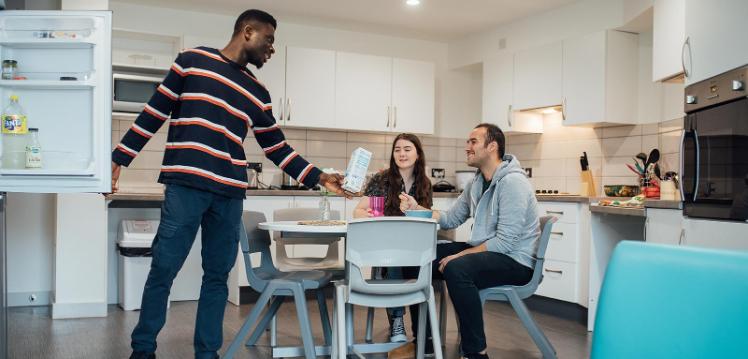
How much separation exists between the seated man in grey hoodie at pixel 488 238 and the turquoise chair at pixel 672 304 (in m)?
1.76

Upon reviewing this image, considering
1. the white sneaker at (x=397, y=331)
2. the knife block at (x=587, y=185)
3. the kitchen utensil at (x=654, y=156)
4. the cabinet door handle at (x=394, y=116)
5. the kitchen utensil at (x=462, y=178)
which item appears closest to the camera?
the white sneaker at (x=397, y=331)

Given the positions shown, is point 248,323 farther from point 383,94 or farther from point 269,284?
point 383,94

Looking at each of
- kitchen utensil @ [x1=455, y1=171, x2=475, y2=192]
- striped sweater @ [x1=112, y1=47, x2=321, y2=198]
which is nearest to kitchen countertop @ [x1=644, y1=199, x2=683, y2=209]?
striped sweater @ [x1=112, y1=47, x2=321, y2=198]

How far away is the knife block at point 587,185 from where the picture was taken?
4.96m

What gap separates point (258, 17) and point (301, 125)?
273cm

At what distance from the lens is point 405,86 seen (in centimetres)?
579

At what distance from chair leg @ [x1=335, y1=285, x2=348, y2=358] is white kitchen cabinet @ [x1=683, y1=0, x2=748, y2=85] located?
1.87m

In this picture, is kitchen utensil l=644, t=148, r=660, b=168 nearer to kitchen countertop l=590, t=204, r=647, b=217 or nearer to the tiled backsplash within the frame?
the tiled backsplash

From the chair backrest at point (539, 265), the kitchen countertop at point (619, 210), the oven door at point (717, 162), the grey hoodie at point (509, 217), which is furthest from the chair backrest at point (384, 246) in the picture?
the kitchen countertop at point (619, 210)

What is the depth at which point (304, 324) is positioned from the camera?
9.67 ft

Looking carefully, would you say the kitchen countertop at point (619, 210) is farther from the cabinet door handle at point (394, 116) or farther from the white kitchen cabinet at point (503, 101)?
the cabinet door handle at point (394, 116)

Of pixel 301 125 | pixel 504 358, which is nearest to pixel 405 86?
pixel 301 125

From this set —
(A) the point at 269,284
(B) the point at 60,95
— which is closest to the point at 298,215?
(A) the point at 269,284

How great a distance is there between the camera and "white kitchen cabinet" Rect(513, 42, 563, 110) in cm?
507
